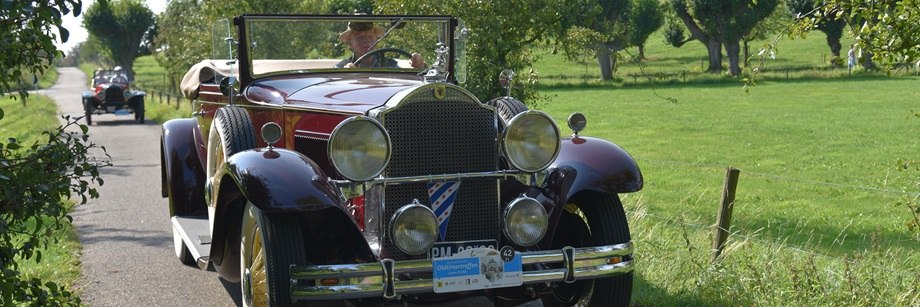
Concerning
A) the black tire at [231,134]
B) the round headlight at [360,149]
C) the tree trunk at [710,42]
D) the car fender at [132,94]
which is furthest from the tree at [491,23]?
the tree trunk at [710,42]

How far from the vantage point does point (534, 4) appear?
10.2 metres

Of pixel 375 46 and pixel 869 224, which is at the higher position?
pixel 375 46

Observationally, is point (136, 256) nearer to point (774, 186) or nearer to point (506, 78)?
point (506, 78)

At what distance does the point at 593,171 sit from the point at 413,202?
1015 mm

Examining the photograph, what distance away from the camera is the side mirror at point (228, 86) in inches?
268

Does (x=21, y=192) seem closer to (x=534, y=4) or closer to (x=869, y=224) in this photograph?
(x=534, y=4)

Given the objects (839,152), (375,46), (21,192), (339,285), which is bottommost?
(839,152)

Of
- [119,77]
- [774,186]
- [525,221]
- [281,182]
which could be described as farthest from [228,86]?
[119,77]

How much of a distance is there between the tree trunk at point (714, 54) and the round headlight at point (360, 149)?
56245mm

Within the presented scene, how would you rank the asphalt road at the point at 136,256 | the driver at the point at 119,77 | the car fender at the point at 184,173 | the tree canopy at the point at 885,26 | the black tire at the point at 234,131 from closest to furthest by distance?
the tree canopy at the point at 885,26, the black tire at the point at 234,131, the asphalt road at the point at 136,256, the car fender at the point at 184,173, the driver at the point at 119,77

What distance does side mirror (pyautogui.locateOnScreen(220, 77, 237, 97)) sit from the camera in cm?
681

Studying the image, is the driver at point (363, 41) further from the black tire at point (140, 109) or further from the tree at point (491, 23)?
the black tire at point (140, 109)

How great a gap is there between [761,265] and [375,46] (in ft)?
9.32

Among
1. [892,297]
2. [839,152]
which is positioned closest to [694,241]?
[892,297]
